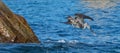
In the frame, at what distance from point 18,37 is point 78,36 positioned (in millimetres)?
5791

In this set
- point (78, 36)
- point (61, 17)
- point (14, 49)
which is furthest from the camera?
point (61, 17)

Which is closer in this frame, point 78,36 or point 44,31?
point 78,36

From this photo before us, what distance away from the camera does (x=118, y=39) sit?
66.9 ft

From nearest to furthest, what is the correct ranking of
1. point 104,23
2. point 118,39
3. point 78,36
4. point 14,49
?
point 14,49
point 118,39
point 78,36
point 104,23

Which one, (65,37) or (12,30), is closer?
(12,30)

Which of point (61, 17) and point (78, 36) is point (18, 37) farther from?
point (61, 17)

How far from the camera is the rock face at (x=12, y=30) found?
16.5 m

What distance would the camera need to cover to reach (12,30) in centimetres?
1659

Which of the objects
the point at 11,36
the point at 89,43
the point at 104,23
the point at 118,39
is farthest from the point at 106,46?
the point at 104,23

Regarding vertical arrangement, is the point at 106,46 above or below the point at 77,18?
below

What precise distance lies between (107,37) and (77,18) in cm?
326

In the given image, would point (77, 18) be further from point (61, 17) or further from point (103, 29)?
point (61, 17)

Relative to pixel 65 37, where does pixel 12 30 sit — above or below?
above

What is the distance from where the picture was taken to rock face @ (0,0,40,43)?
16.5 m
